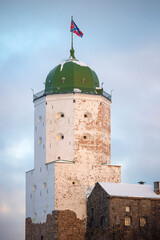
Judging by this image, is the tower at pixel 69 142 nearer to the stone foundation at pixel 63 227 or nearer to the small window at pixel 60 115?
the small window at pixel 60 115

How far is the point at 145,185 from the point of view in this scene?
7825cm

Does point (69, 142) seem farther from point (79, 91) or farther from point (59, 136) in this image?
point (79, 91)

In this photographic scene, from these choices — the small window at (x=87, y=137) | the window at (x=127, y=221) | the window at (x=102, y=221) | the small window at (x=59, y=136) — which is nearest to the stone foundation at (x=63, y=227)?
the window at (x=102, y=221)

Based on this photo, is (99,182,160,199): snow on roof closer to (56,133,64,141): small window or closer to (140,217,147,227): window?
(140,217,147,227): window

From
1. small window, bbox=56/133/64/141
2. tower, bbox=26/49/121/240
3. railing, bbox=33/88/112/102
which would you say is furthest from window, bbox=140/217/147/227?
railing, bbox=33/88/112/102

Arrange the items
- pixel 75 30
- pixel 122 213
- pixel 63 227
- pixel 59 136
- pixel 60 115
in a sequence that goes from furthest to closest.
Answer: pixel 75 30 < pixel 60 115 < pixel 59 136 < pixel 63 227 < pixel 122 213

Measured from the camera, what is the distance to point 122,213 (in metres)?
73.3

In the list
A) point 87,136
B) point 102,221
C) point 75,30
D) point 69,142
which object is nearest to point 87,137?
point 87,136

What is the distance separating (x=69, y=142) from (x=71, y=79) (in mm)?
6576

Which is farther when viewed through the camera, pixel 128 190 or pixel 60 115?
pixel 60 115

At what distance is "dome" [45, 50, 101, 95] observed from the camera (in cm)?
8038

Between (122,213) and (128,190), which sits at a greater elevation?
(128,190)

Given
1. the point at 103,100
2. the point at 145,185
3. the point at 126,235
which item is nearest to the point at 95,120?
the point at 103,100

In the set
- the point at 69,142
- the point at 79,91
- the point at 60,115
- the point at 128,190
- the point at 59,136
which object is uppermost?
the point at 79,91
